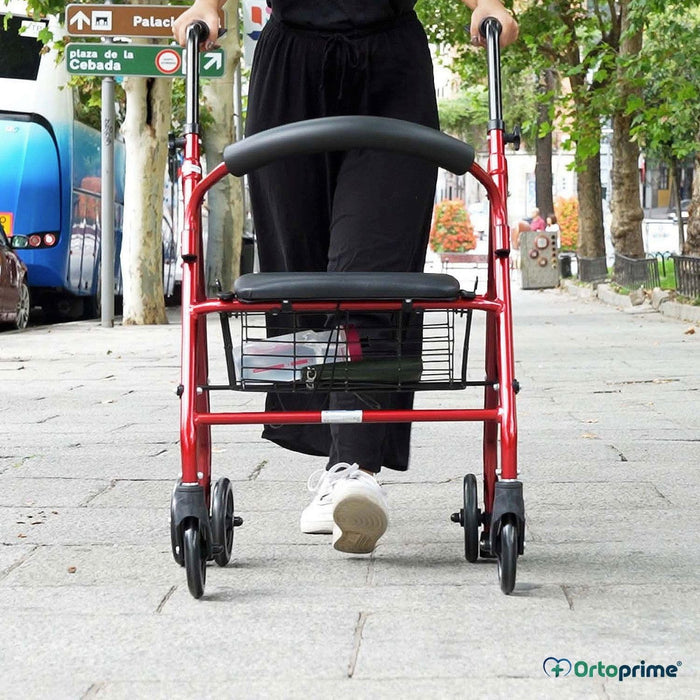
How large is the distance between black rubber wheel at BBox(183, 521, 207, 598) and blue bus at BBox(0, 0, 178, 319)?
15630 millimetres

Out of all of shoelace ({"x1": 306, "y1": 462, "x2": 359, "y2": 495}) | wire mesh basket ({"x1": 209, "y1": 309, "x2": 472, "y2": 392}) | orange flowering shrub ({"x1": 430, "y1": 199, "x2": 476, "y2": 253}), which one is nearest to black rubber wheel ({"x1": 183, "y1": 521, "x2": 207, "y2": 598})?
wire mesh basket ({"x1": 209, "y1": 309, "x2": 472, "y2": 392})

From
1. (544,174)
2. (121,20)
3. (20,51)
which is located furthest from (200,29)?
(544,174)

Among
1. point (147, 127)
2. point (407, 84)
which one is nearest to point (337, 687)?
point (407, 84)

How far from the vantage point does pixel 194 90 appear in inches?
143

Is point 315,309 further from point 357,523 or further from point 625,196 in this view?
point 625,196

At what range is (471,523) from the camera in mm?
3600

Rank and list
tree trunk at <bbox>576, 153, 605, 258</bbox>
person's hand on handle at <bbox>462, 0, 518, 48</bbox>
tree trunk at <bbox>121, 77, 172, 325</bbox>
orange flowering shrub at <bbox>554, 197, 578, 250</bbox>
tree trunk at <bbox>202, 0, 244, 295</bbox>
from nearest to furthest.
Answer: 1. person's hand on handle at <bbox>462, 0, 518, 48</bbox>
2. tree trunk at <bbox>121, 77, 172, 325</bbox>
3. tree trunk at <bbox>202, 0, 244, 295</bbox>
4. tree trunk at <bbox>576, 153, 605, 258</bbox>
5. orange flowering shrub at <bbox>554, 197, 578, 250</bbox>

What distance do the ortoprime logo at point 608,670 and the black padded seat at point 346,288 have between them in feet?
2.69

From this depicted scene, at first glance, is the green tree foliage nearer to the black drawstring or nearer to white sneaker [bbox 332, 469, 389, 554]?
the black drawstring

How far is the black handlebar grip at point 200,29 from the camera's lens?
3701 mm

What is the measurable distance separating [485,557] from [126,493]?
1630 mm

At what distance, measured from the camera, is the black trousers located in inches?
143

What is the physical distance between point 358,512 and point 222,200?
20.4m

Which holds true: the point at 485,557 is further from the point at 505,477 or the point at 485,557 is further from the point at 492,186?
the point at 492,186
